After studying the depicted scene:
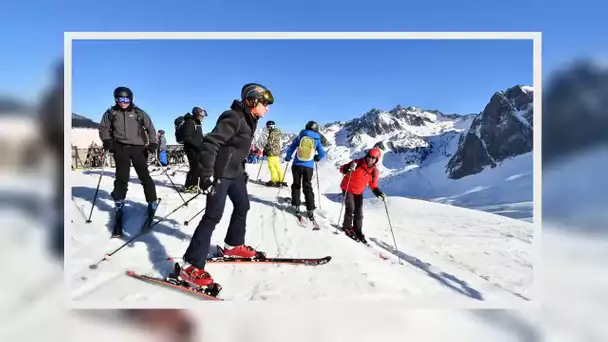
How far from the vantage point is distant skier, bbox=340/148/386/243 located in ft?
16.6

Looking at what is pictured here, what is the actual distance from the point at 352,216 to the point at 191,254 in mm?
2993

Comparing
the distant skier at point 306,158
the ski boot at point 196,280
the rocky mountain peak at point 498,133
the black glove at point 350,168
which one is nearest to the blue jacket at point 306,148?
the distant skier at point 306,158

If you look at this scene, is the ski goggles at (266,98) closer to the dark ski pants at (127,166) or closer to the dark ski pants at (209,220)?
the dark ski pants at (209,220)

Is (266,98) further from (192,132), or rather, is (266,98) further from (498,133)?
(498,133)

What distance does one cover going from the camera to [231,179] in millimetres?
3168

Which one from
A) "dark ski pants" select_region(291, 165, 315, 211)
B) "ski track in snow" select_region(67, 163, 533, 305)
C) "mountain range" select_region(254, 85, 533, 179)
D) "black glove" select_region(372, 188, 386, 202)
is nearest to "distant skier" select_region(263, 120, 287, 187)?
"mountain range" select_region(254, 85, 533, 179)

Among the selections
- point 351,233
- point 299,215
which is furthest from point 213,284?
point 351,233

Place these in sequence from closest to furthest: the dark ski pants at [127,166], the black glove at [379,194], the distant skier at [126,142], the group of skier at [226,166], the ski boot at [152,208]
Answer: the group of skier at [226,166] < the distant skier at [126,142] < the dark ski pants at [127,166] < the ski boot at [152,208] < the black glove at [379,194]

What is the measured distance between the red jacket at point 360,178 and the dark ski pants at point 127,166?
2.94 m

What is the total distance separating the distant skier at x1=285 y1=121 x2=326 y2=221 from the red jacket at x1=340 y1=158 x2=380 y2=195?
22.2 inches

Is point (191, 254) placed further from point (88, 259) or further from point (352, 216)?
point (352, 216)

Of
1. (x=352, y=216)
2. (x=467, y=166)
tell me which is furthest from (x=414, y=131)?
(x=467, y=166)

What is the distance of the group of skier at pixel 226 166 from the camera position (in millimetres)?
2988
